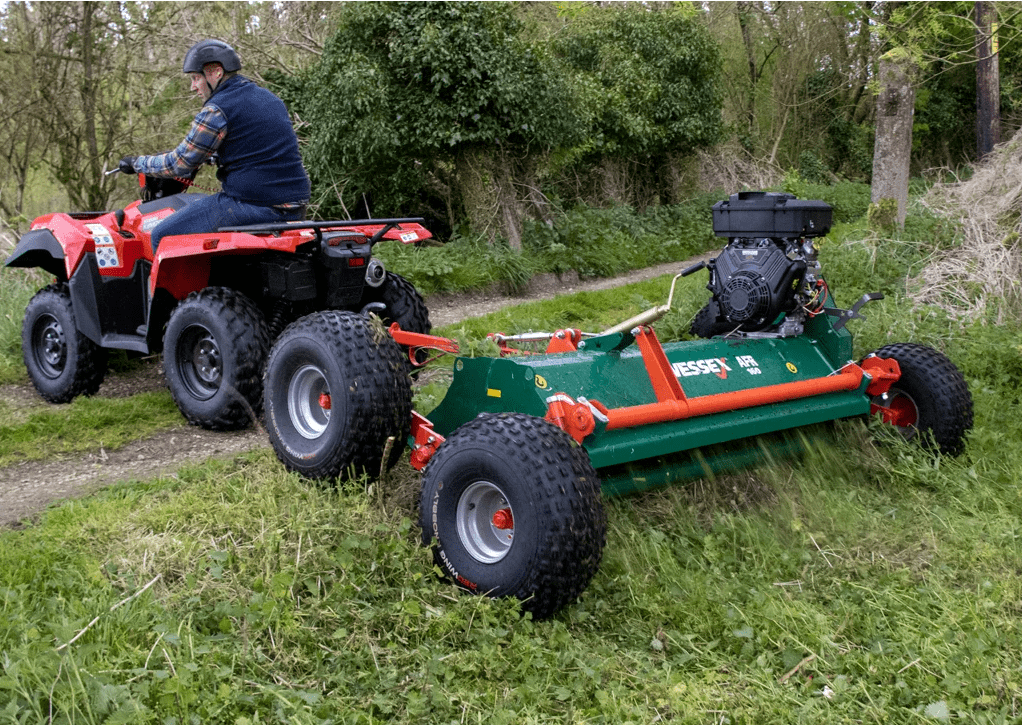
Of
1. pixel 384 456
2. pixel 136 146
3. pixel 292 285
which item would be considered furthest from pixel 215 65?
pixel 136 146

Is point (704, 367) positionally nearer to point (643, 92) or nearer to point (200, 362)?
point (200, 362)

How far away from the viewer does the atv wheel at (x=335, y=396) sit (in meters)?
3.96

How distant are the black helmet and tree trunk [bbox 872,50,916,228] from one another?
24.2 ft

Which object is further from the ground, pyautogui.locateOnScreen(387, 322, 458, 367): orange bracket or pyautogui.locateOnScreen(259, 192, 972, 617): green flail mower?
pyautogui.locateOnScreen(387, 322, 458, 367): orange bracket

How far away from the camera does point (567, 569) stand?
3.27 metres

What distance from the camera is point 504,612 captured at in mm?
3328

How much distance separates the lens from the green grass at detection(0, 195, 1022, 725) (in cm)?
289

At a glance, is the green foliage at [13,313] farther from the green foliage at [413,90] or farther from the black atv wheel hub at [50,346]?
the green foliage at [413,90]

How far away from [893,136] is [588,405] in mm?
8360

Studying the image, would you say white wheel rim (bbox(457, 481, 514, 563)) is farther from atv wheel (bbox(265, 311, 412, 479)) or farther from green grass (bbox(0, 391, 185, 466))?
green grass (bbox(0, 391, 185, 466))

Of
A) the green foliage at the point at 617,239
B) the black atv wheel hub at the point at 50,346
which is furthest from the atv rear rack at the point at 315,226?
the green foliage at the point at 617,239

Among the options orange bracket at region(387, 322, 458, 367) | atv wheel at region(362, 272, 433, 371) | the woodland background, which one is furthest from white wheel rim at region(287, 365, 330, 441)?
the woodland background

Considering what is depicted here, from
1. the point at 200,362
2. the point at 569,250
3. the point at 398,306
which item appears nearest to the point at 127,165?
the point at 200,362

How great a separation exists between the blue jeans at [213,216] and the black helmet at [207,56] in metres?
0.72
